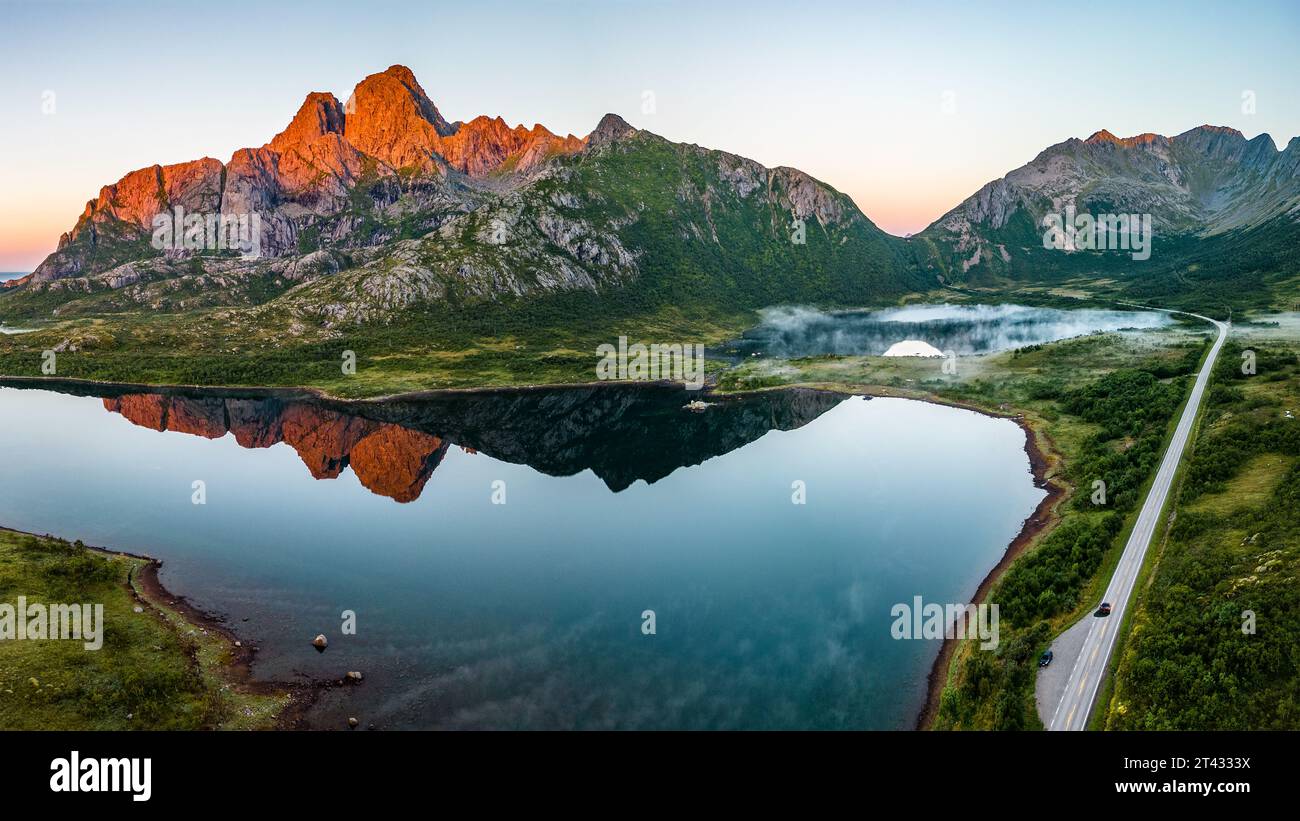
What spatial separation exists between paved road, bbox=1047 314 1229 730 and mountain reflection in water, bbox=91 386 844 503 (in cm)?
6967

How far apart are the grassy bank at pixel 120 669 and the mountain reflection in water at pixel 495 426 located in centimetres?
4263

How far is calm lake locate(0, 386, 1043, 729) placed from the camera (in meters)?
60.9

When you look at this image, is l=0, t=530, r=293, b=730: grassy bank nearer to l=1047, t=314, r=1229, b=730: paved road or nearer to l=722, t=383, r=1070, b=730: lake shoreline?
l=722, t=383, r=1070, b=730: lake shoreline

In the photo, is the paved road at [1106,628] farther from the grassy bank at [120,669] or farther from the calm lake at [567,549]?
the grassy bank at [120,669]

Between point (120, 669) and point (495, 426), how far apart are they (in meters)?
101

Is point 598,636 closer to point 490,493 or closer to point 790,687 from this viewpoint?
point 790,687

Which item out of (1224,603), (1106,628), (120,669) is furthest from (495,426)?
(1224,603)

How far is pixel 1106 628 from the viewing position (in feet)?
202

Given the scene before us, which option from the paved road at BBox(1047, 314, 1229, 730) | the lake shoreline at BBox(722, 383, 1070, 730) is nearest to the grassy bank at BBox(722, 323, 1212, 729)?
the lake shoreline at BBox(722, 383, 1070, 730)

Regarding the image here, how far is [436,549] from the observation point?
9012cm

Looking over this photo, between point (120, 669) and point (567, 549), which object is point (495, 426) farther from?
point (120, 669)

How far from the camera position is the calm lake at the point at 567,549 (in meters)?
60.9
